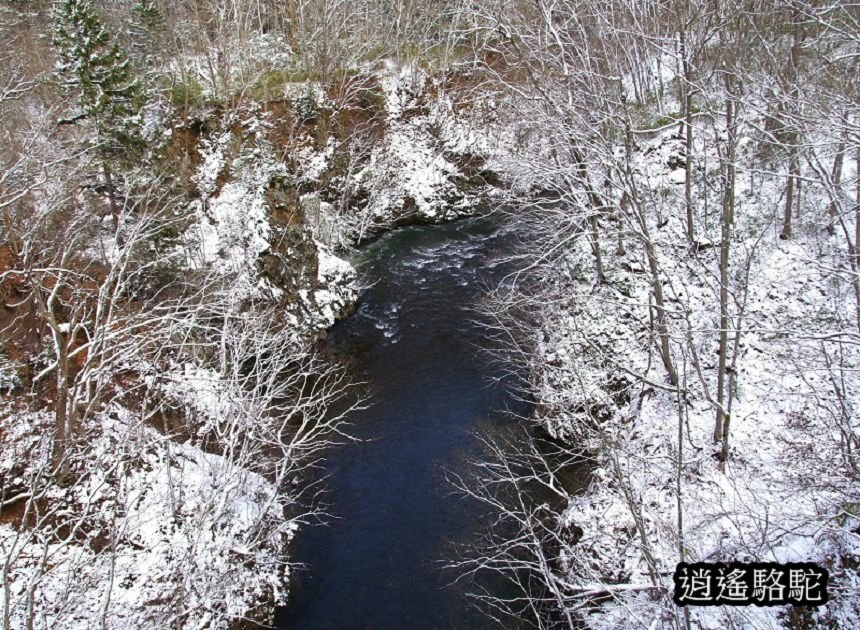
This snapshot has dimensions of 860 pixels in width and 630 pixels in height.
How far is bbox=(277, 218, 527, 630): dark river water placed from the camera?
10.0 meters

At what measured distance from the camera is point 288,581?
10.5m

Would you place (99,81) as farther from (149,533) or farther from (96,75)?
(149,533)

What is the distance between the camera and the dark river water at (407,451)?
10.0 m

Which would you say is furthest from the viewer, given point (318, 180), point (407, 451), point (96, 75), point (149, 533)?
point (318, 180)

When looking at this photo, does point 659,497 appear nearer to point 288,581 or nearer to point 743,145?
point 288,581

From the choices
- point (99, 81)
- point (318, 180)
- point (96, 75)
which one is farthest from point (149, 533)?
point (318, 180)

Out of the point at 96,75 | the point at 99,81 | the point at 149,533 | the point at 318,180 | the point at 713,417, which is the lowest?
the point at 149,533

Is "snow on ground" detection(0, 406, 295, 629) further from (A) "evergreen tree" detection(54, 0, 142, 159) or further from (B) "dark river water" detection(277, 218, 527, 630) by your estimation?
(A) "evergreen tree" detection(54, 0, 142, 159)

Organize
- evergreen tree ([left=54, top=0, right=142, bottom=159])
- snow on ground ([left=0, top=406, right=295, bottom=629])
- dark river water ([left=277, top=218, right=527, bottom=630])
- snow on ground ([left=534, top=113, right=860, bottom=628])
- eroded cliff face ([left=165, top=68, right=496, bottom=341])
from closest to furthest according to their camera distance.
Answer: snow on ground ([left=534, top=113, right=860, bottom=628])
snow on ground ([left=0, top=406, right=295, bottom=629])
dark river water ([left=277, top=218, right=527, bottom=630])
evergreen tree ([left=54, top=0, right=142, bottom=159])
eroded cliff face ([left=165, top=68, right=496, bottom=341])

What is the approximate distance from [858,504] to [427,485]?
7.50 m

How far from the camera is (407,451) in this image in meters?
13.0

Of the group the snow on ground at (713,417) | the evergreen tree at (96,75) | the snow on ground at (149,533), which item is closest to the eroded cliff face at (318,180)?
the evergreen tree at (96,75)

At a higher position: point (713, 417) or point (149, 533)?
point (713, 417)

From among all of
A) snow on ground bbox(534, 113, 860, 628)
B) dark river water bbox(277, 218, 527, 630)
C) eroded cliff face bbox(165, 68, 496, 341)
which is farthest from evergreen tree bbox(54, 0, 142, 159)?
snow on ground bbox(534, 113, 860, 628)
